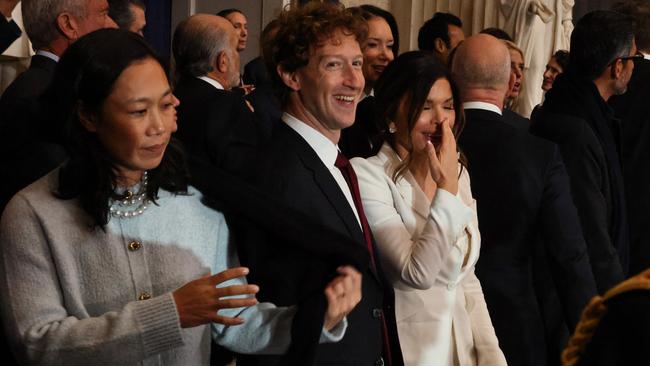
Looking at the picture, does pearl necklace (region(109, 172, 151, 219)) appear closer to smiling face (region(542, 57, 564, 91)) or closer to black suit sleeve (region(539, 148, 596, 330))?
black suit sleeve (region(539, 148, 596, 330))

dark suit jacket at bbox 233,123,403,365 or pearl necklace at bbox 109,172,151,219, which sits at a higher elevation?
pearl necklace at bbox 109,172,151,219

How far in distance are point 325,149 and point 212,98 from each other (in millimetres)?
1447

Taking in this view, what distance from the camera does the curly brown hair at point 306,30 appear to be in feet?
8.92

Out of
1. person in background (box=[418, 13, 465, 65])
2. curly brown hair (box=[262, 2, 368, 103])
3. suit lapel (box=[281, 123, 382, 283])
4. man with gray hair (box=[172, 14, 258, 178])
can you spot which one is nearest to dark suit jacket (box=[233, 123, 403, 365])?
suit lapel (box=[281, 123, 382, 283])

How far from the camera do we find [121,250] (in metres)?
2.05

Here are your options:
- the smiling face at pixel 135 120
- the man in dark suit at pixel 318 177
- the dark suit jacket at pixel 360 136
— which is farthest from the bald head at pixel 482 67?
the smiling face at pixel 135 120

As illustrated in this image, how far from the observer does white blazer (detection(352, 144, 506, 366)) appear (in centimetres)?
271

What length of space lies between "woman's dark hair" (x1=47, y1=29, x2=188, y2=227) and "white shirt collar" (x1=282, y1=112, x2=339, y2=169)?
2.02 ft

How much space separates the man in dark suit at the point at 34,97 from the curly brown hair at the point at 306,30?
0.77m

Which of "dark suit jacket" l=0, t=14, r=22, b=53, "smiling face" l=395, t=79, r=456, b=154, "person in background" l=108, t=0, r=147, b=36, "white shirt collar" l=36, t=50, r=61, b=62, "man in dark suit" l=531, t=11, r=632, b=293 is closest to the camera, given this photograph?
"dark suit jacket" l=0, t=14, r=22, b=53

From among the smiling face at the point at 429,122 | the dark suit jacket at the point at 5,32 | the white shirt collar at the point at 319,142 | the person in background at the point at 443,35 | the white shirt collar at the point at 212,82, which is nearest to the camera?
the white shirt collar at the point at 319,142

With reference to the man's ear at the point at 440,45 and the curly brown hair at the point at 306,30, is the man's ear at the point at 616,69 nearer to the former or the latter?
the curly brown hair at the point at 306,30

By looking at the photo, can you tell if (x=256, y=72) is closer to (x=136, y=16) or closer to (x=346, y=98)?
(x=136, y=16)

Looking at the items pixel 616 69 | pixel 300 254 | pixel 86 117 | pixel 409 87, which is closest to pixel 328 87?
pixel 409 87
